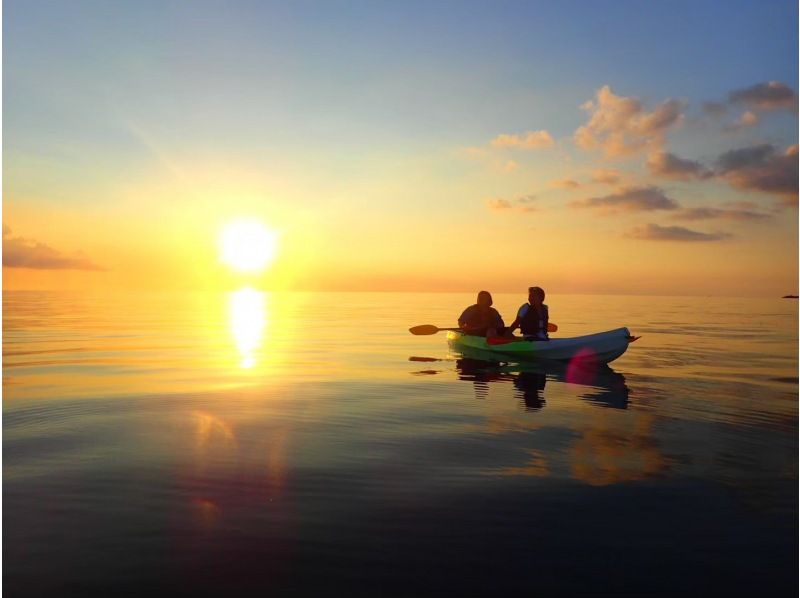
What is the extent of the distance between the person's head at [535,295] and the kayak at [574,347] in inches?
62.0

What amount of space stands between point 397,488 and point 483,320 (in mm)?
18369

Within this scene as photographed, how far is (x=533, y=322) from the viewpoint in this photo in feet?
71.9

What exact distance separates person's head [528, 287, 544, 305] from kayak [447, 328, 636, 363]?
5.17 ft

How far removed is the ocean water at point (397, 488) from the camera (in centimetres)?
524

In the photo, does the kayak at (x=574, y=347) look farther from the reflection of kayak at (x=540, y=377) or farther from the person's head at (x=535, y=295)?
the person's head at (x=535, y=295)

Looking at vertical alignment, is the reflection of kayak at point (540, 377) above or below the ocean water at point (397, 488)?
above

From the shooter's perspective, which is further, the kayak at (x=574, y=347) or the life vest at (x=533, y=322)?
the life vest at (x=533, y=322)

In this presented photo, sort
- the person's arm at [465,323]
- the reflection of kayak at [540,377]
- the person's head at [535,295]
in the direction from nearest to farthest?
the reflection of kayak at [540,377], the person's head at [535,295], the person's arm at [465,323]

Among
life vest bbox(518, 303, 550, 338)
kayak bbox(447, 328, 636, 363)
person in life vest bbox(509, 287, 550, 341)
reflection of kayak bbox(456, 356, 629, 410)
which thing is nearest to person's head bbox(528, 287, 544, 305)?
person in life vest bbox(509, 287, 550, 341)

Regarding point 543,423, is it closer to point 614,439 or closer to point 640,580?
point 614,439

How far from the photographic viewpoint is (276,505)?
6844mm

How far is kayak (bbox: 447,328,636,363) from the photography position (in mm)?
19984

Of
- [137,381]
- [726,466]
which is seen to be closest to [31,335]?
[137,381]

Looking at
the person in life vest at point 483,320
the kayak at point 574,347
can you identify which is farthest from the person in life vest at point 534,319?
the person in life vest at point 483,320
